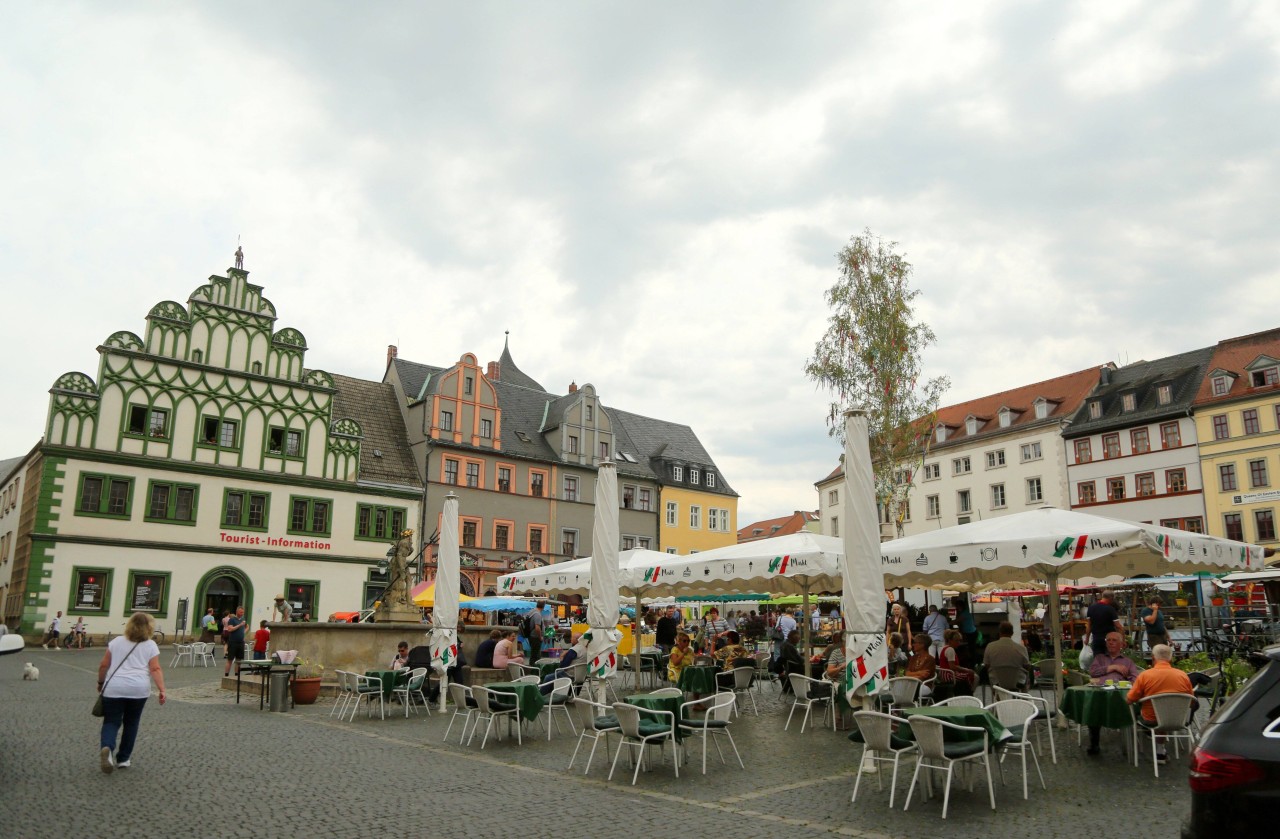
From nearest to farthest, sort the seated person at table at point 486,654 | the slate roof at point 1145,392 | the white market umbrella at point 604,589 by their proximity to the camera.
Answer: the white market umbrella at point 604,589 → the seated person at table at point 486,654 → the slate roof at point 1145,392

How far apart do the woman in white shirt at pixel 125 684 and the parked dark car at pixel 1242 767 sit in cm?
895

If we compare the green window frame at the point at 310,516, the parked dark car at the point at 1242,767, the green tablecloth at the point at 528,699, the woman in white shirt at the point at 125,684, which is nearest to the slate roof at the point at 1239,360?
the green window frame at the point at 310,516

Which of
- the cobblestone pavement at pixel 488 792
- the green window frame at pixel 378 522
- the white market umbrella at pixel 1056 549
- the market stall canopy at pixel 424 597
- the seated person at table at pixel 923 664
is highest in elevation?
the green window frame at pixel 378 522

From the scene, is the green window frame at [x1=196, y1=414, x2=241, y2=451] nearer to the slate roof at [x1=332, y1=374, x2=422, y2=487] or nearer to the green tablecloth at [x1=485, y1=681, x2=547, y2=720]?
the slate roof at [x1=332, y1=374, x2=422, y2=487]

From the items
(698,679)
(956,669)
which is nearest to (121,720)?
(698,679)

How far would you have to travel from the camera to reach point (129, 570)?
35.8 metres

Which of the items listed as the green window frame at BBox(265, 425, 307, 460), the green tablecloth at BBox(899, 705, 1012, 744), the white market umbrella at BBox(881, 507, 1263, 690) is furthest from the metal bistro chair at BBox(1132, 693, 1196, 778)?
the green window frame at BBox(265, 425, 307, 460)

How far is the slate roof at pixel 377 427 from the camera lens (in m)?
44.2

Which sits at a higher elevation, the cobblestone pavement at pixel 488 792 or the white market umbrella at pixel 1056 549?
the white market umbrella at pixel 1056 549

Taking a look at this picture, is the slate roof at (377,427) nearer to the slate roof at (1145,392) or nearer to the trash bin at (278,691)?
the trash bin at (278,691)

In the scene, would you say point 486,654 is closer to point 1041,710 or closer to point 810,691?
Result: point 810,691

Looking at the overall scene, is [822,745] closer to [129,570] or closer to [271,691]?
[271,691]

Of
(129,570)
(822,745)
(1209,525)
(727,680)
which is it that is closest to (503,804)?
(822,745)

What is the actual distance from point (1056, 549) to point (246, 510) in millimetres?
Answer: 35438
